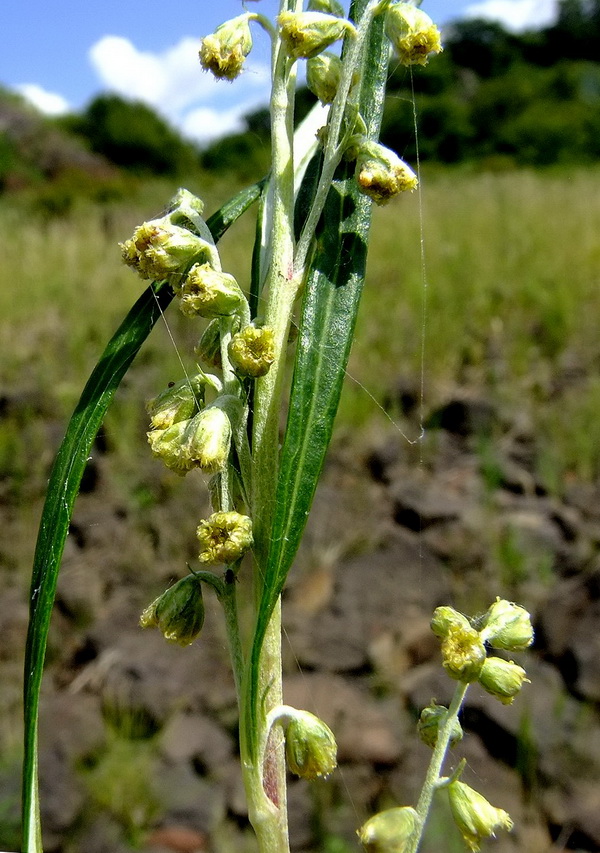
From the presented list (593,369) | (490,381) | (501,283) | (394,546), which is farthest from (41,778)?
(501,283)

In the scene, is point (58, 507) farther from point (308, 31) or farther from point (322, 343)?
point (308, 31)

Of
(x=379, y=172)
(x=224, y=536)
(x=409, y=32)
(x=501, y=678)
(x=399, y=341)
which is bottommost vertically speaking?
(x=501, y=678)

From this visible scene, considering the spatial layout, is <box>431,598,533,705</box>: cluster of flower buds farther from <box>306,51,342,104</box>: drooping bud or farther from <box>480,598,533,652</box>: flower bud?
<box>306,51,342,104</box>: drooping bud

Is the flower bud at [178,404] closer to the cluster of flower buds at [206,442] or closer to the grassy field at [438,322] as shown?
the cluster of flower buds at [206,442]

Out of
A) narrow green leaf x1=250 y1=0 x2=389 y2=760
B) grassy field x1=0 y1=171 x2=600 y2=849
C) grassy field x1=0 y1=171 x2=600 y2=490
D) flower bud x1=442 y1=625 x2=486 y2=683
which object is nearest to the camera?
narrow green leaf x1=250 y1=0 x2=389 y2=760

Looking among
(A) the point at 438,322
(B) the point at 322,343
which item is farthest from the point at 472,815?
(A) the point at 438,322

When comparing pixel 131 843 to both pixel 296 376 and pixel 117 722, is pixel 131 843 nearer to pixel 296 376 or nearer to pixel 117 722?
pixel 117 722

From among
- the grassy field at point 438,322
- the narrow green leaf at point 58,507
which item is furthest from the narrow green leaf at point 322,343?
the grassy field at point 438,322

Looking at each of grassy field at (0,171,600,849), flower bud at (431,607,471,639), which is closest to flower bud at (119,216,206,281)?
flower bud at (431,607,471,639)
